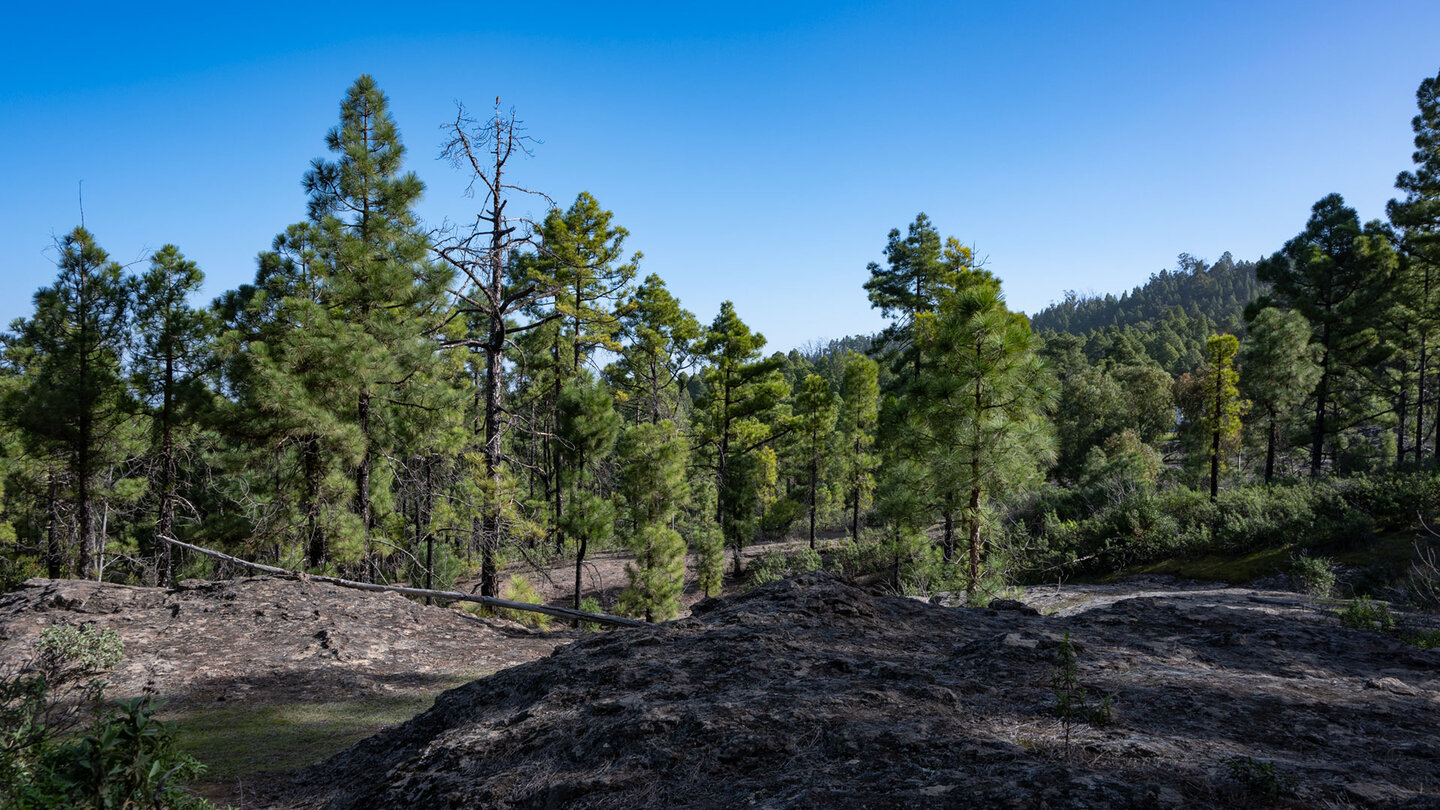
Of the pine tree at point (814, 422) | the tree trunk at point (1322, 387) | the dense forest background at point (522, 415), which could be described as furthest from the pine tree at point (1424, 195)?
the pine tree at point (814, 422)

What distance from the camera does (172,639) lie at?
6770 mm

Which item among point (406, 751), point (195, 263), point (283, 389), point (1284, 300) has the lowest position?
point (406, 751)

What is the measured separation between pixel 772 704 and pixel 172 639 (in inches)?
276

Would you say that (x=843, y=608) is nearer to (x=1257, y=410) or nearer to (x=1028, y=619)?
(x=1028, y=619)

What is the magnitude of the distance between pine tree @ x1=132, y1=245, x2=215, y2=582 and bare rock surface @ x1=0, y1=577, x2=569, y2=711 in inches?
203

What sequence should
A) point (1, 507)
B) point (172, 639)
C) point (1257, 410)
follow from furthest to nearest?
point (1257, 410) < point (1, 507) < point (172, 639)

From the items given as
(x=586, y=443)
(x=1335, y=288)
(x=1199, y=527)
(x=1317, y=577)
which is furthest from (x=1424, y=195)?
(x=586, y=443)

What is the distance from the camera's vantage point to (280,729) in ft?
16.6

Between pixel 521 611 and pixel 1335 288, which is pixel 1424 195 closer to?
pixel 1335 288

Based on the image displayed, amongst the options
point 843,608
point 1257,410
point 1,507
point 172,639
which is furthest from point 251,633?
point 1257,410

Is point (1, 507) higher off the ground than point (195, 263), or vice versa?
point (195, 263)

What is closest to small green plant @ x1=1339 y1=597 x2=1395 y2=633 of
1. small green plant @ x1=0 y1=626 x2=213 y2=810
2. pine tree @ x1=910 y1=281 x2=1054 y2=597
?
pine tree @ x1=910 y1=281 x2=1054 y2=597

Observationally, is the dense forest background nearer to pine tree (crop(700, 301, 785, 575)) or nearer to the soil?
pine tree (crop(700, 301, 785, 575))

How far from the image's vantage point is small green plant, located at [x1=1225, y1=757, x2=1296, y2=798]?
2.04 metres
